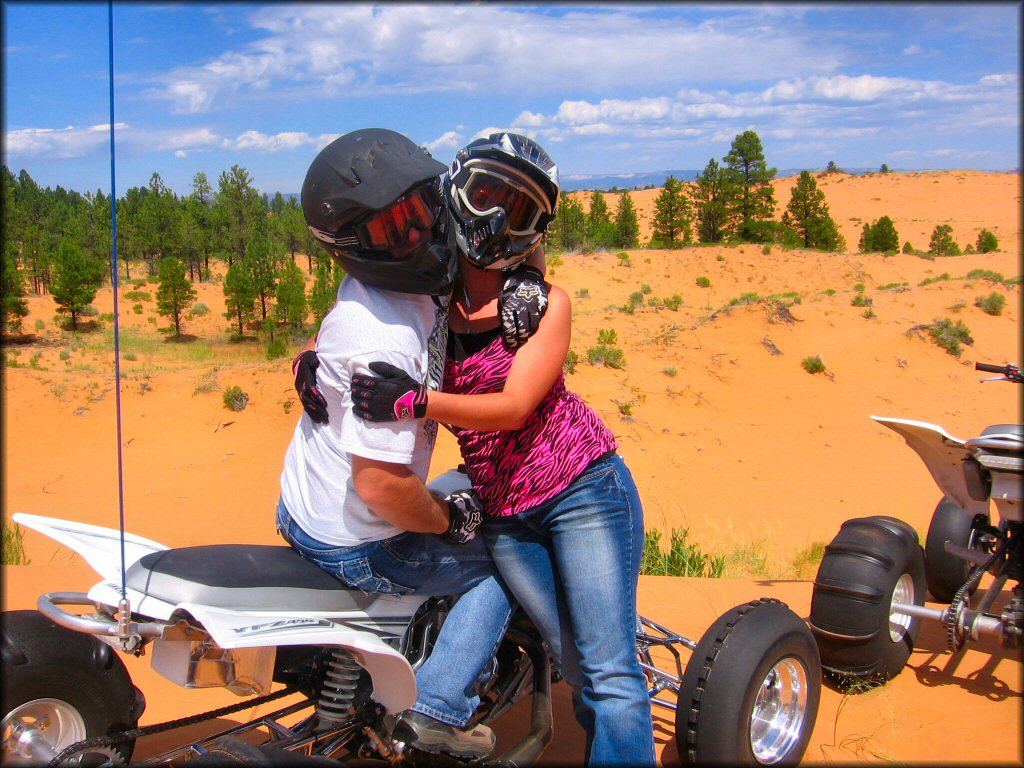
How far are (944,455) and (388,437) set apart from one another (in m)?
2.87

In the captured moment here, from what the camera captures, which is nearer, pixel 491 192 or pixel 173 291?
pixel 491 192

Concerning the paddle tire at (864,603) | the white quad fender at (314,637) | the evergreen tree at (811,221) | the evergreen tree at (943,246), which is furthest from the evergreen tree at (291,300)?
the evergreen tree at (943,246)

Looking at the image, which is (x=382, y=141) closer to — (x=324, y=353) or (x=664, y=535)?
(x=324, y=353)

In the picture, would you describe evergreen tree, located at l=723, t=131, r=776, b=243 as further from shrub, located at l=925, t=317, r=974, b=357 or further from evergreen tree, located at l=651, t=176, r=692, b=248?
shrub, located at l=925, t=317, r=974, b=357

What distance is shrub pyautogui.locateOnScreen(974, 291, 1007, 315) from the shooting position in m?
18.9

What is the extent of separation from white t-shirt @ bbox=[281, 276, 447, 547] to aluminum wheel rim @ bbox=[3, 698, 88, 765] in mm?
1012

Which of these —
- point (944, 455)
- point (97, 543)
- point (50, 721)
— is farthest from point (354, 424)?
point (944, 455)

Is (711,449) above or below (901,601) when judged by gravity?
below

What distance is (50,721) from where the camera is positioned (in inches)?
107

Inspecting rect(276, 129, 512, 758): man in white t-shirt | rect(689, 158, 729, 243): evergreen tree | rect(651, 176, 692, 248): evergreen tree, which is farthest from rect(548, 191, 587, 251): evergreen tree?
rect(276, 129, 512, 758): man in white t-shirt

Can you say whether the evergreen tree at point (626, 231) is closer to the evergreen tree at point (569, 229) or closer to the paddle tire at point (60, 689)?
the evergreen tree at point (569, 229)

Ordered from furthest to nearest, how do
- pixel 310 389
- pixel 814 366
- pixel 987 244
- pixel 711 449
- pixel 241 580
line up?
1. pixel 987 244
2. pixel 814 366
3. pixel 711 449
4. pixel 310 389
5. pixel 241 580

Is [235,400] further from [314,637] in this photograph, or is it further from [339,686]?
[314,637]

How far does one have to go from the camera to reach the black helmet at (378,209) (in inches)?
92.6
